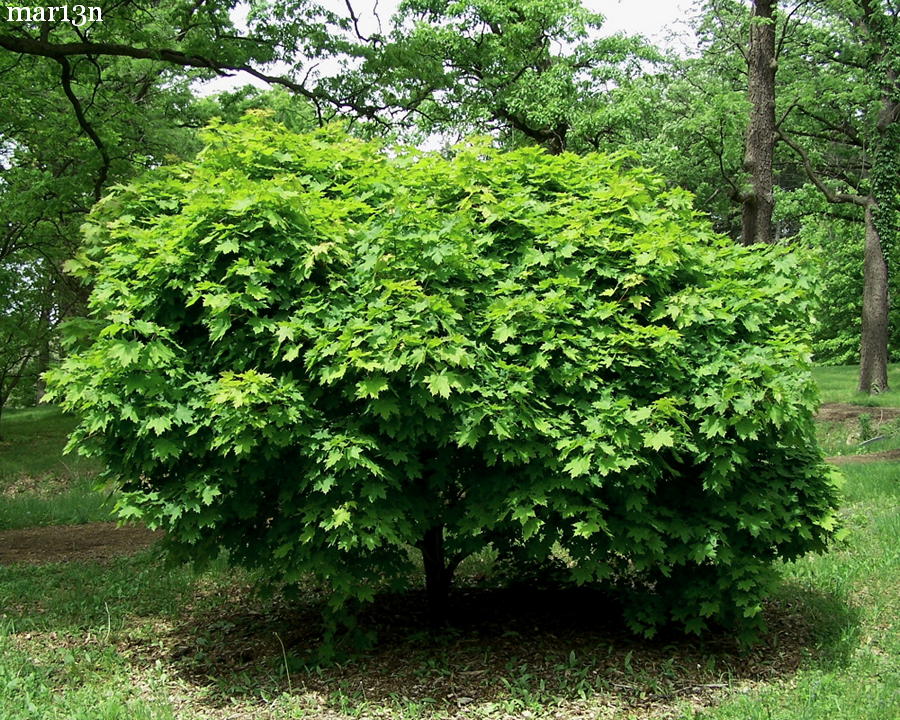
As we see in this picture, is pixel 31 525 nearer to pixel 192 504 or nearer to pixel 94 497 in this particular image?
pixel 94 497

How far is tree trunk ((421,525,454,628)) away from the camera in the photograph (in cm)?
589

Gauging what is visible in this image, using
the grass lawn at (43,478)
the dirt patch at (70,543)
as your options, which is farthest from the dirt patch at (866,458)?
the grass lawn at (43,478)

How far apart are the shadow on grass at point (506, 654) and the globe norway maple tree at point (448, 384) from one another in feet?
1.09

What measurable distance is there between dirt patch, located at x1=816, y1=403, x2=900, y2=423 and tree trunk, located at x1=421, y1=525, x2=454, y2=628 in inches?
425

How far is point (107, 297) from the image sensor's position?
5.03 m

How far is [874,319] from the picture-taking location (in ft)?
58.5

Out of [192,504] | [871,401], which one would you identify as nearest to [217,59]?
[192,504]

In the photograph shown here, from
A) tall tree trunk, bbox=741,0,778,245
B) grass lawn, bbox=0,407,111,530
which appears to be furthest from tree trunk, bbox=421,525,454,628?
tall tree trunk, bbox=741,0,778,245

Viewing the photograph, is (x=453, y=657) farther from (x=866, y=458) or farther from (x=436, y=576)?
(x=866, y=458)

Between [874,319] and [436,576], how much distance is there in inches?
602

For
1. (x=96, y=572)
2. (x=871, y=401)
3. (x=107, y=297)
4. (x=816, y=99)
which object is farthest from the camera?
(x=816, y=99)

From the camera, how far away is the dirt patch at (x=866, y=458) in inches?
403

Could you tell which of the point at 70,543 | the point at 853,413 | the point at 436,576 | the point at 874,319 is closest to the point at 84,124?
the point at 70,543

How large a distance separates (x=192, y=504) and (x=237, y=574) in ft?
10.4
